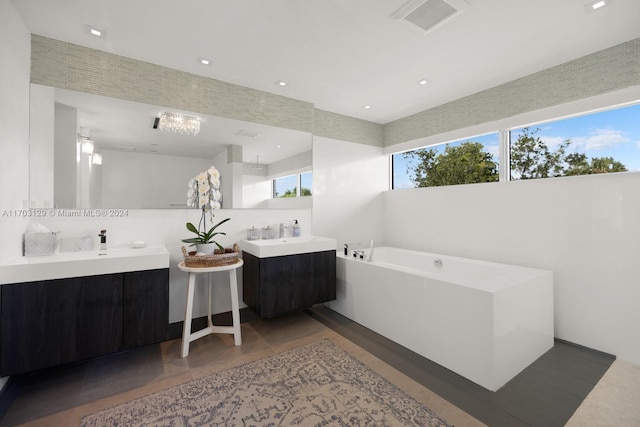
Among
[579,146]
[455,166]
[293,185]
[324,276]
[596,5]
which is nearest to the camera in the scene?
[596,5]

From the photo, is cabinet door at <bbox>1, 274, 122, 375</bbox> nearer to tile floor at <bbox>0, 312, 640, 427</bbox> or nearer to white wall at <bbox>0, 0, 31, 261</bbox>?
tile floor at <bbox>0, 312, 640, 427</bbox>

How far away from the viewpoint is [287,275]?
2883mm

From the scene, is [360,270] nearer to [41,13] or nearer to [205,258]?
[205,258]

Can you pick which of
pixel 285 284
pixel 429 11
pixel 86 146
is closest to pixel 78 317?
pixel 86 146

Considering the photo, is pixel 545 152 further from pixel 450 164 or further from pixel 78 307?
pixel 78 307

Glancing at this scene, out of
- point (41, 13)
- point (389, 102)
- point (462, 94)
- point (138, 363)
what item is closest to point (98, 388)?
point (138, 363)

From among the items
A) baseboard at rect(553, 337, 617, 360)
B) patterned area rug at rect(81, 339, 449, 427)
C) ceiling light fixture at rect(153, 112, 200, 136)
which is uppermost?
ceiling light fixture at rect(153, 112, 200, 136)

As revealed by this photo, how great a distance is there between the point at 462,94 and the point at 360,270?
245 cm

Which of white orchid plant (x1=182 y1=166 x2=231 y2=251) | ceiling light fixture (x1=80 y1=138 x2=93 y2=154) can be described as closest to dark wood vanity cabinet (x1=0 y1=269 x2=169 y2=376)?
white orchid plant (x1=182 y1=166 x2=231 y2=251)

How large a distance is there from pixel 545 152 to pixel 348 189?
233 centimetres

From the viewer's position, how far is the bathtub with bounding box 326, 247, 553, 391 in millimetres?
1987

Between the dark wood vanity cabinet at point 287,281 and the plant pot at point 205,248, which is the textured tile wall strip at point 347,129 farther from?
the plant pot at point 205,248

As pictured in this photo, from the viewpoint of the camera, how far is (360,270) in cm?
305

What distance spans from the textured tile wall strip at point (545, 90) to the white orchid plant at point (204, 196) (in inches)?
113
